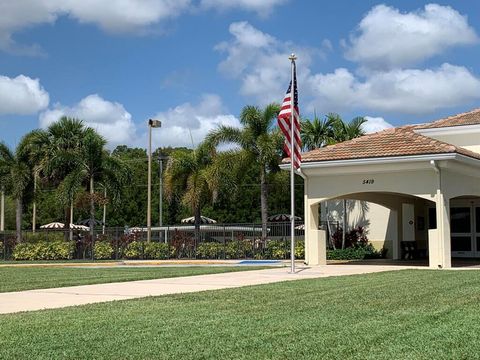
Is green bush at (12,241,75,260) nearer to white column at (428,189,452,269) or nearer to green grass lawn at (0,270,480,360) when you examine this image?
white column at (428,189,452,269)

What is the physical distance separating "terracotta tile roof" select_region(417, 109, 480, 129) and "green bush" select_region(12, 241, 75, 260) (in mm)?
18867

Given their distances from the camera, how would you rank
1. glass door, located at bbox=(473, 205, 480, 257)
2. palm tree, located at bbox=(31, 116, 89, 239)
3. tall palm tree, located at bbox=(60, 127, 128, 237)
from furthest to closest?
1. palm tree, located at bbox=(31, 116, 89, 239)
2. tall palm tree, located at bbox=(60, 127, 128, 237)
3. glass door, located at bbox=(473, 205, 480, 257)

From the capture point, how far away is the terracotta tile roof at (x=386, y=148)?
2186 centimetres

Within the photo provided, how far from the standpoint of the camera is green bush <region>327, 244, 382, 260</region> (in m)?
29.6

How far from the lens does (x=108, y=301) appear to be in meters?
12.2

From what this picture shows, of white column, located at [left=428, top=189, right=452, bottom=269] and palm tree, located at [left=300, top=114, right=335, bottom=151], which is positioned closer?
white column, located at [left=428, top=189, right=452, bottom=269]

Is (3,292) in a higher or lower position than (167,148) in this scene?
lower

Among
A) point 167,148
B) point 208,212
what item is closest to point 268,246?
point 208,212

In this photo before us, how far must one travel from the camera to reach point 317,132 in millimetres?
36219

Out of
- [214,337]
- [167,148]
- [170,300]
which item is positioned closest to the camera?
[214,337]

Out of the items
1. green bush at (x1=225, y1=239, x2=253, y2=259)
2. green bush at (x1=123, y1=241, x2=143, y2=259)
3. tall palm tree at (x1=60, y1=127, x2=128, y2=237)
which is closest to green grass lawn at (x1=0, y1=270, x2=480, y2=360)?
green bush at (x1=225, y1=239, x2=253, y2=259)

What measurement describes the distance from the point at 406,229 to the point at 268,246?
20.8 feet

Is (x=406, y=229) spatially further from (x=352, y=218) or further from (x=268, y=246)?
(x=268, y=246)

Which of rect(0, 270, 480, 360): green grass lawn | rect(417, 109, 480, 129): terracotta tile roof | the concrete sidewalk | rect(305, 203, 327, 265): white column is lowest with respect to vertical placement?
the concrete sidewalk
